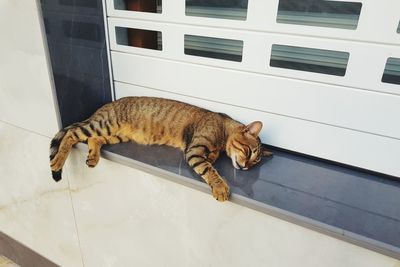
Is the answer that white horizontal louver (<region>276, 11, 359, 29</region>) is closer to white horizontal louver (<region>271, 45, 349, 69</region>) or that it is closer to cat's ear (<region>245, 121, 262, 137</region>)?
white horizontal louver (<region>271, 45, 349, 69</region>)

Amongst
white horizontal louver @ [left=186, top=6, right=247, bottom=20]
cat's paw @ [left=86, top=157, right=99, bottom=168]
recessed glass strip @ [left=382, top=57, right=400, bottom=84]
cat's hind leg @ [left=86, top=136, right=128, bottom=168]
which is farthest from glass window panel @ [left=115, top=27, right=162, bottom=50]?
recessed glass strip @ [left=382, top=57, right=400, bottom=84]

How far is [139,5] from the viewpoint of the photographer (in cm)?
142

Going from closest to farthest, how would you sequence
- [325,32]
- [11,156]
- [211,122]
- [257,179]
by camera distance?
1. [325,32]
2. [257,179]
3. [211,122]
4. [11,156]

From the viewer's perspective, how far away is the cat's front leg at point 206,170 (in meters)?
1.08

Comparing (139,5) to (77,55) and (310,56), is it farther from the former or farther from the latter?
(310,56)

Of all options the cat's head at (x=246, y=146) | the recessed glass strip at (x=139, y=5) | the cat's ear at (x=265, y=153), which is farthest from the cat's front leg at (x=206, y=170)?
the recessed glass strip at (x=139, y=5)

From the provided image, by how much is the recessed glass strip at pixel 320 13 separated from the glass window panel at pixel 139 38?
1.85ft

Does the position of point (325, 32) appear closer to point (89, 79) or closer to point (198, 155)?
point (198, 155)

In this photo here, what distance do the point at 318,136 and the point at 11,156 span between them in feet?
4.99

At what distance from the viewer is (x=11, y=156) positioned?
1.68 metres

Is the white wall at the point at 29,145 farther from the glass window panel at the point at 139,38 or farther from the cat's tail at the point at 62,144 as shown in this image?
the glass window panel at the point at 139,38

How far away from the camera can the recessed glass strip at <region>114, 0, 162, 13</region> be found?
1.38 meters

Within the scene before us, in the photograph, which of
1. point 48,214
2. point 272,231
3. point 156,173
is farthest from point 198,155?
point 48,214

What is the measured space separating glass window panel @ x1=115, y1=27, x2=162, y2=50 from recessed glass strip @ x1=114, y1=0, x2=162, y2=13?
89 mm
